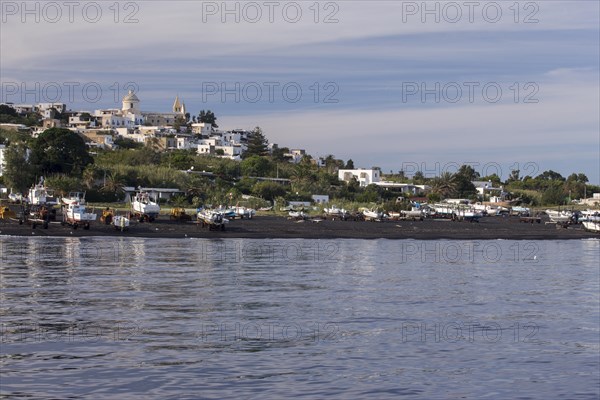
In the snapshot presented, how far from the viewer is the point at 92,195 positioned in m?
113

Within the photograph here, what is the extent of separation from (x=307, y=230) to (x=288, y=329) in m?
59.5

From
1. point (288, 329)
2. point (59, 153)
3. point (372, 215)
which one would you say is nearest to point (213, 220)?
point (372, 215)

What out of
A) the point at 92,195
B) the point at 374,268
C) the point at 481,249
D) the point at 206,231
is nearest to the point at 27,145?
the point at 92,195

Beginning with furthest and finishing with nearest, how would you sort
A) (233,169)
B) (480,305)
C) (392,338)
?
(233,169), (480,305), (392,338)

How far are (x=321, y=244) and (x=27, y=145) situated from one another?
214ft

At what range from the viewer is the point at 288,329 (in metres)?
30.2

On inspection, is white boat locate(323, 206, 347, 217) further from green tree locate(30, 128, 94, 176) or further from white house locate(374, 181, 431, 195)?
white house locate(374, 181, 431, 195)

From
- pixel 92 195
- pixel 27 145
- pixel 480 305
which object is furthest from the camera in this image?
pixel 27 145

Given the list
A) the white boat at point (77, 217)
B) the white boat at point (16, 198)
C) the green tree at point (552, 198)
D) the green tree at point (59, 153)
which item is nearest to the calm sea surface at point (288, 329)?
the white boat at point (77, 217)

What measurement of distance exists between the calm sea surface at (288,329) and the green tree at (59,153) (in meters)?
71.2

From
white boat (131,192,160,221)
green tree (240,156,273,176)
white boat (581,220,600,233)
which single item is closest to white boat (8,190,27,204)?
white boat (131,192,160,221)

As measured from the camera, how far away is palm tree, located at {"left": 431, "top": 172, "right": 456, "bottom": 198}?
18500 cm

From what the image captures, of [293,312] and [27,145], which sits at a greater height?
[27,145]

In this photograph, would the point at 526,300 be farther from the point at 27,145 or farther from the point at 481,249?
the point at 27,145
